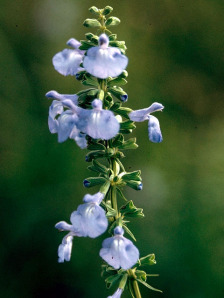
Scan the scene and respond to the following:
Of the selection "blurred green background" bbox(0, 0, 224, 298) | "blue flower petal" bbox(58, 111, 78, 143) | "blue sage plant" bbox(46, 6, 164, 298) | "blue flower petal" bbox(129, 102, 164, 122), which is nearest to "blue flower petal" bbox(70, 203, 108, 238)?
"blue sage plant" bbox(46, 6, 164, 298)

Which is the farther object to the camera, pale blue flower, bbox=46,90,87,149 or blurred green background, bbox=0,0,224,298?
blurred green background, bbox=0,0,224,298

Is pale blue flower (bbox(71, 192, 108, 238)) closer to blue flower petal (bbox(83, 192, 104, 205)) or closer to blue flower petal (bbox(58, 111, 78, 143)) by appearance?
blue flower petal (bbox(83, 192, 104, 205))

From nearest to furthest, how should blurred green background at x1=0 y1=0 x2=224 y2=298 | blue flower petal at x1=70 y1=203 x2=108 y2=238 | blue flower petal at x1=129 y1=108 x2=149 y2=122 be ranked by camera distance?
blue flower petal at x1=70 y1=203 x2=108 y2=238 < blue flower petal at x1=129 y1=108 x2=149 y2=122 < blurred green background at x1=0 y1=0 x2=224 y2=298

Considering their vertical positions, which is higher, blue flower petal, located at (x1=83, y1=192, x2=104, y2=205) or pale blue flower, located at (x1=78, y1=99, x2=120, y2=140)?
pale blue flower, located at (x1=78, y1=99, x2=120, y2=140)

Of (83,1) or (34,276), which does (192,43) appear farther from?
(34,276)

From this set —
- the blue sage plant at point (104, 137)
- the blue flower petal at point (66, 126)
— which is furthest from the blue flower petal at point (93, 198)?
the blue flower petal at point (66, 126)

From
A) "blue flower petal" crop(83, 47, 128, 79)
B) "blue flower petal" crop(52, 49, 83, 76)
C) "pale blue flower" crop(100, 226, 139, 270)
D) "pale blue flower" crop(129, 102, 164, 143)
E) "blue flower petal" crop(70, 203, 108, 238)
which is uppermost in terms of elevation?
"blue flower petal" crop(52, 49, 83, 76)

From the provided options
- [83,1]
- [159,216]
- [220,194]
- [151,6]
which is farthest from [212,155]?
[83,1]
